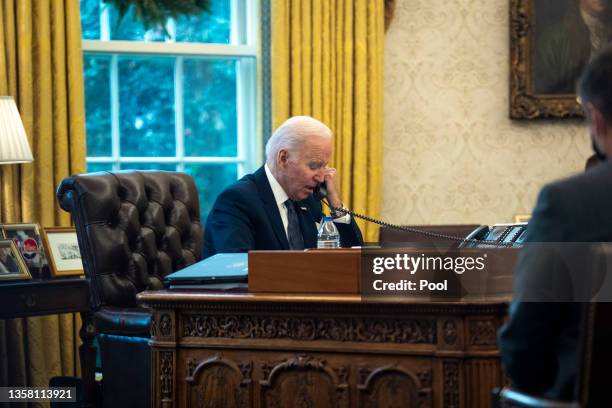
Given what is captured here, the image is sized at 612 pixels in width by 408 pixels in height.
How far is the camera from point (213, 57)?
6.48 metres

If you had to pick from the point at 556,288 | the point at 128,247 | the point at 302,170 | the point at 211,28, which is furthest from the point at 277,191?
the point at 556,288

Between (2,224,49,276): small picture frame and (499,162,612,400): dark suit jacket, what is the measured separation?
3.74 metres

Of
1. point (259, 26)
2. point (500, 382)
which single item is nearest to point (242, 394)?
point (500, 382)

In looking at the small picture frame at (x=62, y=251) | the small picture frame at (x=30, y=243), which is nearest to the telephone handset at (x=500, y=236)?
the small picture frame at (x=62, y=251)

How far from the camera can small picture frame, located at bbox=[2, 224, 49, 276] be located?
5250mm

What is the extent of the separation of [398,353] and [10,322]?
3525 millimetres

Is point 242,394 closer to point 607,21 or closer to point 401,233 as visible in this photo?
point 401,233

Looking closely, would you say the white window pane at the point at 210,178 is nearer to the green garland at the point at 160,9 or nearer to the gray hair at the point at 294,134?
the gray hair at the point at 294,134

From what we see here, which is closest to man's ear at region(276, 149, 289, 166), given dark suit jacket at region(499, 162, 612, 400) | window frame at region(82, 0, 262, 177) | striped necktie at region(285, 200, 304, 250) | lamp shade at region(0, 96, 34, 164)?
striped necktie at region(285, 200, 304, 250)

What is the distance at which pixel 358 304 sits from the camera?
9.30 ft

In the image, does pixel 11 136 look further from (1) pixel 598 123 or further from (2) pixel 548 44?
(1) pixel 598 123

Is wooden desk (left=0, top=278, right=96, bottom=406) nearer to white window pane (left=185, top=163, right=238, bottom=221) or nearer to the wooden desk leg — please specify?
the wooden desk leg

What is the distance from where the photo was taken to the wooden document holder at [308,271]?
2.92 meters

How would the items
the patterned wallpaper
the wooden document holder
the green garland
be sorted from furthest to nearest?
1. the patterned wallpaper
2. the wooden document holder
3. the green garland
